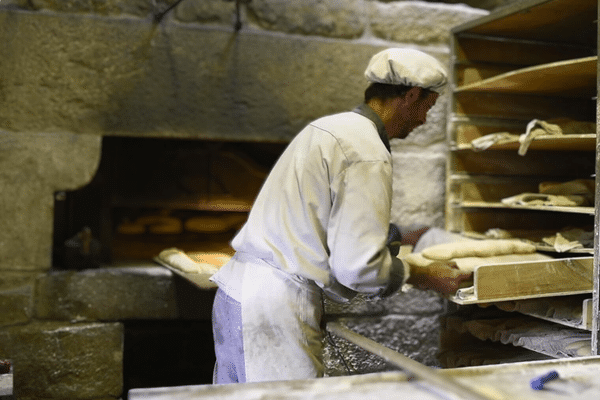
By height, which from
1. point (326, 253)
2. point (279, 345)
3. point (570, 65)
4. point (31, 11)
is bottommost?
point (279, 345)

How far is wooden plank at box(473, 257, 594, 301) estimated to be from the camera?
2330 millimetres

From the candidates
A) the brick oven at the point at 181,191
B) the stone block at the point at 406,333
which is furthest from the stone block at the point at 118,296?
the stone block at the point at 406,333

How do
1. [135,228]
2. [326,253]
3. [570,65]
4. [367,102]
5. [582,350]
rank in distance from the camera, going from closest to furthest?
[326,253] → [367,102] → [582,350] → [570,65] → [135,228]

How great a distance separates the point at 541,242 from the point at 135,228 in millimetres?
2225

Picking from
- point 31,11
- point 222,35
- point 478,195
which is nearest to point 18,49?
point 31,11

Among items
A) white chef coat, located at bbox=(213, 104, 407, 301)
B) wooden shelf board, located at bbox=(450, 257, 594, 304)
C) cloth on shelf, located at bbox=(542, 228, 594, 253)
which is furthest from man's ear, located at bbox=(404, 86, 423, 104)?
cloth on shelf, located at bbox=(542, 228, 594, 253)

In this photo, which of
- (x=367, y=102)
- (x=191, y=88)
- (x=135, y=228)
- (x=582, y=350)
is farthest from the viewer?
(x=135, y=228)

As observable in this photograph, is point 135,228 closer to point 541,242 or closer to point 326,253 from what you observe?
point 326,253

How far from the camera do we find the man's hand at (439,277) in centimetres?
240

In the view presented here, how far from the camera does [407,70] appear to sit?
2.07 metres

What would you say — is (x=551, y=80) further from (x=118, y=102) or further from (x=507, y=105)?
(x=118, y=102)

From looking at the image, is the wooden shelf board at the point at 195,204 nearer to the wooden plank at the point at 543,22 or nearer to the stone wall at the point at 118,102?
the stone wall at the point at 118,102

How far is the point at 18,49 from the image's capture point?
280 cm

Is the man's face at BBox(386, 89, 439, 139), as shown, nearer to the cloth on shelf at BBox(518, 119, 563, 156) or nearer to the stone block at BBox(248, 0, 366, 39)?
the cloth on shelf at BBox(518, 119, 563, 156)
